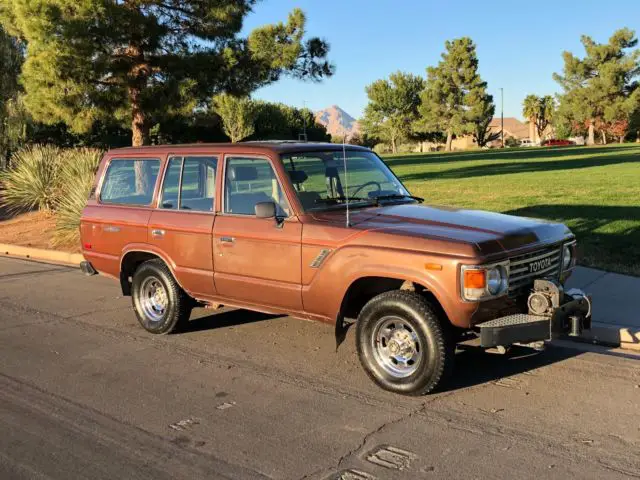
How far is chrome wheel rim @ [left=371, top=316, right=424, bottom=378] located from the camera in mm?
4730

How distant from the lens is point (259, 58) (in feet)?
54.5

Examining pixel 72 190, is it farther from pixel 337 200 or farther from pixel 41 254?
pixel 337 200

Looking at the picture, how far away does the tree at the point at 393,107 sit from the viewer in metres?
94.6

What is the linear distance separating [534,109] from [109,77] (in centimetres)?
11450

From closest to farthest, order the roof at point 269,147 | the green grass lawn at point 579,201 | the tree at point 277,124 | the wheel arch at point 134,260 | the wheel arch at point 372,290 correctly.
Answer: the wheel arch at point 372,290
the roof at point 269,147
the wheel arch at point 134,260
the green grass lawn at point 579,201
the tree at point 277,124

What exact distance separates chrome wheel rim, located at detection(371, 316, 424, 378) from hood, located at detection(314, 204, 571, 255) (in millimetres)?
705

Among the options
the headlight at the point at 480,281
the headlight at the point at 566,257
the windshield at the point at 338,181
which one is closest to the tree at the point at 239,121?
the windshield at the point at 338,181

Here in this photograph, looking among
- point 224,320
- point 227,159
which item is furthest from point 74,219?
point 227,159

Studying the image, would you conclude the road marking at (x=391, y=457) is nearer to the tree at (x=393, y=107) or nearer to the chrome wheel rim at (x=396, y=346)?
the chrome wheel rim at (x=396, y=346)

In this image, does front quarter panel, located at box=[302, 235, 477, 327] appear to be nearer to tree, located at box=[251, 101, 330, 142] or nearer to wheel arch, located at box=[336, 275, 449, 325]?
wheel arch, located at box=[336, 275, 449, 325]

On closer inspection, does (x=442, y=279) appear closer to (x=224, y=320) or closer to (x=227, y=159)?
(x=227, y=159)

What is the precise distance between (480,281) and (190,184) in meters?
3.13

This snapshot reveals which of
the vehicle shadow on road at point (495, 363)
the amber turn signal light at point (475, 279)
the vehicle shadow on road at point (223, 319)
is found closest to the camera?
the amber turn signal light at point (475, 279)

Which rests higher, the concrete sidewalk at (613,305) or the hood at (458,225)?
the hood at (458,225)
